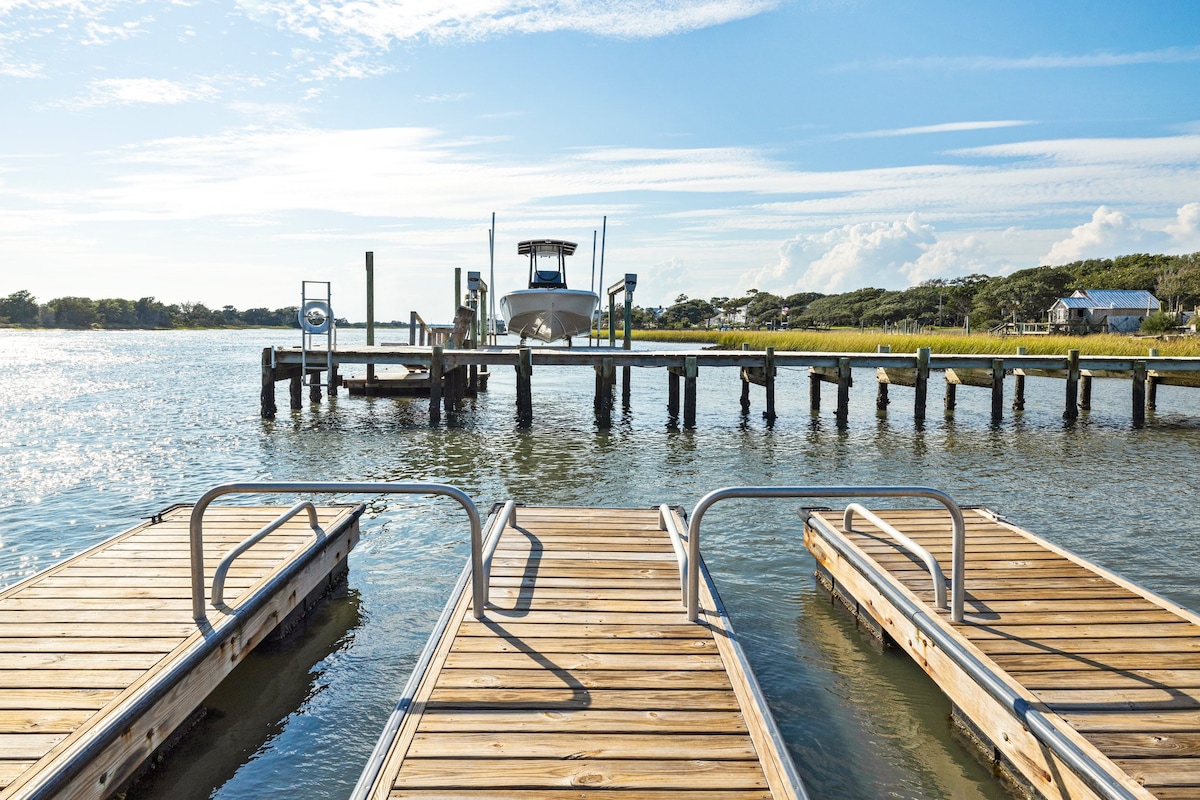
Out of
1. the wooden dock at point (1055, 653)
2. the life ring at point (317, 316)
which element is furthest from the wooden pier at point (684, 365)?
the wooden dock at point (1055, 653)

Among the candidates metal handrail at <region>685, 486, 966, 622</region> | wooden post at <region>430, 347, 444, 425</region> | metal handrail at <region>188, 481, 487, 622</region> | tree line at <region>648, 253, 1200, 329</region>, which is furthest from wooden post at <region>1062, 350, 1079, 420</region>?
tree line at <region>648, 253, 1200, 329</region>

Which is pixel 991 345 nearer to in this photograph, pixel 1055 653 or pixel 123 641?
pixel 1055 653

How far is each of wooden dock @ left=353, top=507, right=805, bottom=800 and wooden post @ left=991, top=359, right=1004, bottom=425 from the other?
1680 cm

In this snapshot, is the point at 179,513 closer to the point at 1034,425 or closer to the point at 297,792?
the point at 297,792

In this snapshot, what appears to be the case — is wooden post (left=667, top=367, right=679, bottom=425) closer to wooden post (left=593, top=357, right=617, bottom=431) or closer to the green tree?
wooden post (left=593, top=357, right=617, bottom=431)

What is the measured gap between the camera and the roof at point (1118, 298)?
72.0 metres

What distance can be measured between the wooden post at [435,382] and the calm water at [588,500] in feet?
2.16

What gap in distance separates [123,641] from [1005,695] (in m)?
4.91

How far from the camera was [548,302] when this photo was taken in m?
23.8

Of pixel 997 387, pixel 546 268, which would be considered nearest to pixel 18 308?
pixel 546 268

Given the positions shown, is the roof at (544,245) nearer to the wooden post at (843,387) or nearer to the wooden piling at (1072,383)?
the wooden post at (843,387)

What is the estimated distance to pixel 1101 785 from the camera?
3.12 m

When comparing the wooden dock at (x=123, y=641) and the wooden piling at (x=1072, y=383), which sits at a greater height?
the wooden piling at (x=1072, y=383)

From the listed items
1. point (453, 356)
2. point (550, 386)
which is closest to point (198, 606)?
point (453, 356)
